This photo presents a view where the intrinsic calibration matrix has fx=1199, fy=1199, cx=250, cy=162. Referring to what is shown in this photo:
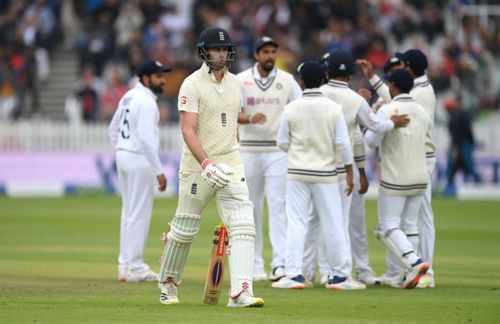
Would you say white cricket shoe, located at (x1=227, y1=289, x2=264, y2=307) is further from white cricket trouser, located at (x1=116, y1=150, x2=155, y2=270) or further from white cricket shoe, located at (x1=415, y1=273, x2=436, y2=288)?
white cricket trouser, located at (x1=116, y1=150, x2=155, y2=270)

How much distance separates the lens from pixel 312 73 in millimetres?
11797

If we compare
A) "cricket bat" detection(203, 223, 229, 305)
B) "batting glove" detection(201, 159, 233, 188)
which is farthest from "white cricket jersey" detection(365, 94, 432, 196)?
"batting glove" detection(201, 159, 233, 188)

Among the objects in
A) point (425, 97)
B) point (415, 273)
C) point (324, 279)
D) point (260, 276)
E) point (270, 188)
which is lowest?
point (260, 276)

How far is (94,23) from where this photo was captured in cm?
3197

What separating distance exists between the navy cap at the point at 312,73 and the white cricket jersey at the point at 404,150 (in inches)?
32.5

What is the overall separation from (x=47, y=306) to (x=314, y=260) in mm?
3398

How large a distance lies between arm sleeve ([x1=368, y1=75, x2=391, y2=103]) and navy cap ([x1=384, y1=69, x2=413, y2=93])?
71 cm

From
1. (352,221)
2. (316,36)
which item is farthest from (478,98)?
(352,221)

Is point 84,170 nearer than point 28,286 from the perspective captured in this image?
No

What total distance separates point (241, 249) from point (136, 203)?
11.3ft

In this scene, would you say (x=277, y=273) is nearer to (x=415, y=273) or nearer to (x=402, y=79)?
(x=415, y=273)

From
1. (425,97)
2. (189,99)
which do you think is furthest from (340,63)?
(189,99)

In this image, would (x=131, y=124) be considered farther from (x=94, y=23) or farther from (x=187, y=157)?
(x=94, y=23)

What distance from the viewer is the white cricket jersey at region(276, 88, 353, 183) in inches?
464
